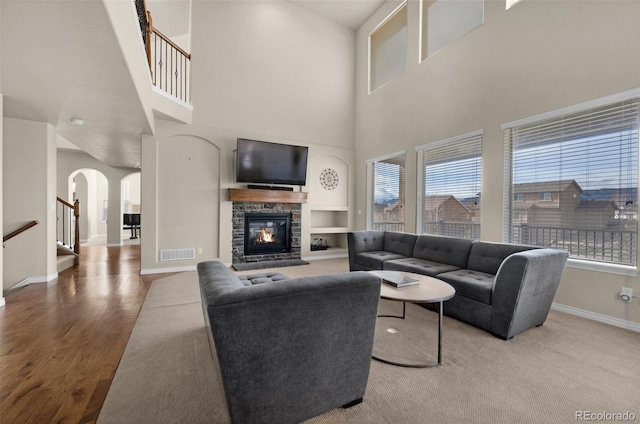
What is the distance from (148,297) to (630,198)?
553 centimetres

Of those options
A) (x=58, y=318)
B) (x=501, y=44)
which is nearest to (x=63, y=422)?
(x=58, y=318)

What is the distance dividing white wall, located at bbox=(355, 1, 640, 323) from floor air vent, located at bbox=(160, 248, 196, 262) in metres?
4.18

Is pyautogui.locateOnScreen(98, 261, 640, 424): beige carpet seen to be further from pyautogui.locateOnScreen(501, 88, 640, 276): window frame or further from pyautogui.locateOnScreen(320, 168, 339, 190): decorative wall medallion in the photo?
pyautogui.locateOnScreen(320, 168, 339, 190): decorative wall medallion

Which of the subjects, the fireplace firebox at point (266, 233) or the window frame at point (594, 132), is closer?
the window frame at point (594, 132)

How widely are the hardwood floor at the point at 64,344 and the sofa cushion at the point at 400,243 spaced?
12.0ft

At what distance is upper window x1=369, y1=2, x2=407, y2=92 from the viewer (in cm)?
576

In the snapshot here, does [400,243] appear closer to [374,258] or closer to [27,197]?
[374,258]

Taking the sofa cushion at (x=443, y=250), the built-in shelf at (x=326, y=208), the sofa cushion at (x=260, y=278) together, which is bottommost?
the sofa cushion at (x=260, y=278)

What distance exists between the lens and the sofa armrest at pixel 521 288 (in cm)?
237

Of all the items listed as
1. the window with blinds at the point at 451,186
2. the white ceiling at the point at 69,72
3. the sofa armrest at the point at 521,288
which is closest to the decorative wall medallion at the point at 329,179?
the window with blinds at the point at 451,186

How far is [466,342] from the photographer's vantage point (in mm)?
2410

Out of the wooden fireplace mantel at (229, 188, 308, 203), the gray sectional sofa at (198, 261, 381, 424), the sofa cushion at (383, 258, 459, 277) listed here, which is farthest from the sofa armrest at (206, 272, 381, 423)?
the wooden fireplace mantel at (229, 188, 308, 203)

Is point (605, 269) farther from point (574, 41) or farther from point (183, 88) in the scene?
point (183, 88)

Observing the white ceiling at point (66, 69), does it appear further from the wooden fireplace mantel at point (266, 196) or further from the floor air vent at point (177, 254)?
the floor air vent at point (177, 254)
